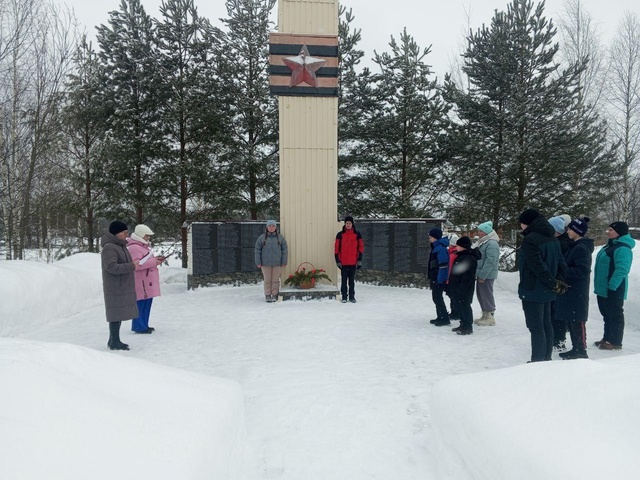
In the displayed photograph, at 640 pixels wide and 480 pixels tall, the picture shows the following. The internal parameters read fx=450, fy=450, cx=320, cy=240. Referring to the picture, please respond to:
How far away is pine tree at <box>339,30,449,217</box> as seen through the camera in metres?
16.6

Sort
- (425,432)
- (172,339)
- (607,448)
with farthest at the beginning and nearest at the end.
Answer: (172,339), (425,432), (607,448)

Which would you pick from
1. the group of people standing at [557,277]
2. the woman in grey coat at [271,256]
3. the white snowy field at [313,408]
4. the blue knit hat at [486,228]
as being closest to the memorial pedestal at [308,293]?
the woman in grey coat at [271,256]

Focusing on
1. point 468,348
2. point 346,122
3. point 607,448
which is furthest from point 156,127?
point 607,448

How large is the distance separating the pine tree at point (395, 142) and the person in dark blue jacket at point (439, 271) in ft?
31.0

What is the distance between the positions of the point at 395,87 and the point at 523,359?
43.9 ft

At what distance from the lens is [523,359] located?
5504 millimetres

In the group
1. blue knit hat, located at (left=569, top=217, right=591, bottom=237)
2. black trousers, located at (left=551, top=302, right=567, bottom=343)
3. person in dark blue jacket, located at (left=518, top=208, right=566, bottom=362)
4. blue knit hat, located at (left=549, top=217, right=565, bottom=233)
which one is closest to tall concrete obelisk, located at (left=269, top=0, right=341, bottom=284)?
blue knit hat, located at (left=549, top=217, right=565, bottom=233)

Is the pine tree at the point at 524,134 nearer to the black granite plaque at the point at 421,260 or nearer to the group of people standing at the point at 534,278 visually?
the black granite plaque at the point at 421,260

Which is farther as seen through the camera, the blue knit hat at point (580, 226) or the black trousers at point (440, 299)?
the black trousers at point (440, 299)

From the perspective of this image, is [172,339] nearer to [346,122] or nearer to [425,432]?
[425,432]

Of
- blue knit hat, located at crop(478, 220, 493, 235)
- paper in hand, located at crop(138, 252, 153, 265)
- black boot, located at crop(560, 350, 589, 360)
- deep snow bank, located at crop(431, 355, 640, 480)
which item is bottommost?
black boot, located at crop(560, 350, 589, 360)

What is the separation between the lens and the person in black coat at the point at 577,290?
17.7 ft

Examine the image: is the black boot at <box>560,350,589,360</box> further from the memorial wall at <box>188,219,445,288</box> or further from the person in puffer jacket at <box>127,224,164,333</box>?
the memorial wall at <box>188,219,445,288</box>

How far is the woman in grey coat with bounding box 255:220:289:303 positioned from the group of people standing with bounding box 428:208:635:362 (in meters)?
3.68
